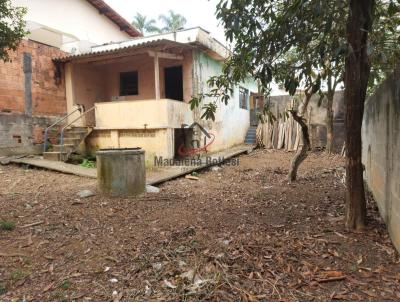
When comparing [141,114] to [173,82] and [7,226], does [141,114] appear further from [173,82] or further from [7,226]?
[7,226]

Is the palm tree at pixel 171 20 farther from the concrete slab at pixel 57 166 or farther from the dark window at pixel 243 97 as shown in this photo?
the concrete slab at pixel 57 166

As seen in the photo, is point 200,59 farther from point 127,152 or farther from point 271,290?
point 271,290

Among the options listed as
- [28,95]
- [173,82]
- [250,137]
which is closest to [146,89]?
[173,82]

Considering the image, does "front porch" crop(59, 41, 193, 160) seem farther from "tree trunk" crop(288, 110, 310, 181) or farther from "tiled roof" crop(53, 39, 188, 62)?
"tree trunk" crop(288, 110, 310, 181)

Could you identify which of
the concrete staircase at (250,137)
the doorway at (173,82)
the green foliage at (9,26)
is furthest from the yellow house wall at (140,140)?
the concrete staircase at (250,137)

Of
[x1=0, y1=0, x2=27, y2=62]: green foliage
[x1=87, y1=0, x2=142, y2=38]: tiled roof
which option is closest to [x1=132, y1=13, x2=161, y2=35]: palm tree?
[x1=87, y1=0, x2=142, y2=38]: tiled roof

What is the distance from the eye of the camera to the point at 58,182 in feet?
23.5

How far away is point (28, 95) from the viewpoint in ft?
32.5

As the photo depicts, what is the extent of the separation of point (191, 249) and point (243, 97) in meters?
14.2

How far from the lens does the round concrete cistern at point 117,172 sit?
19.3 ft

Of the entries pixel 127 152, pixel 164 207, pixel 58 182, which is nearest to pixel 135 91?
pixel 58 182

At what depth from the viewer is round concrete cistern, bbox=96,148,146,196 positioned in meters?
5.88

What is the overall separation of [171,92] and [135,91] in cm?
137

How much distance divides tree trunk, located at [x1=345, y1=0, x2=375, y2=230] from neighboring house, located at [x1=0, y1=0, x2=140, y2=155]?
340 inches
